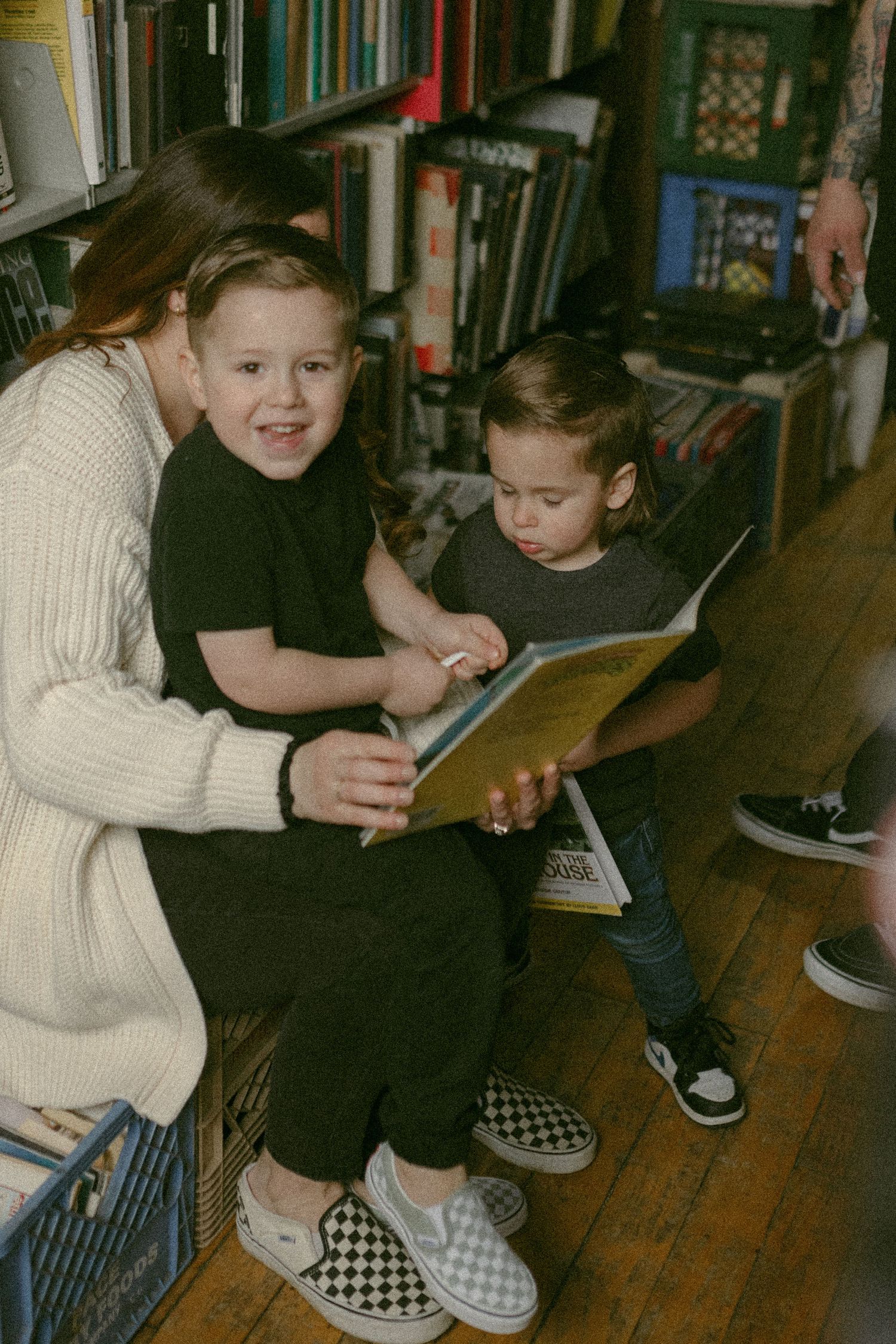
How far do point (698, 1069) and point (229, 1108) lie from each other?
63 centimetres

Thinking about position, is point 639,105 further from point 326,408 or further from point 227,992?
point 227,992

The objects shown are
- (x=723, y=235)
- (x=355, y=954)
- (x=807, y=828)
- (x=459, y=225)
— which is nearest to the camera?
(x=355, y=954)

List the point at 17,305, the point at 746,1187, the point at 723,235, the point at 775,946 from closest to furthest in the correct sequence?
the point at 746,1187
the point at 17,305
the point at 775,946
the point at 723,235

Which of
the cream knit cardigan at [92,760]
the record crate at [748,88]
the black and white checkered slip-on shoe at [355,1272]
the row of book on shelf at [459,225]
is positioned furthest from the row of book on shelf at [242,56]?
the black and white checkered slip-on shoe at [355,1272]

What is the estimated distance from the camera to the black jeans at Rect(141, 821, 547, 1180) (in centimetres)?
141

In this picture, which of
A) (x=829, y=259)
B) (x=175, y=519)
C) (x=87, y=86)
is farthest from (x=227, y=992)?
(x=829, y=259)

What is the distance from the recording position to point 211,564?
1.34 m

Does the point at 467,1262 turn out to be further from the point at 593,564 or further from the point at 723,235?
the point at 723,235

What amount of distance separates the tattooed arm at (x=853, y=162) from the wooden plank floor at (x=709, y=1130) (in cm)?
88

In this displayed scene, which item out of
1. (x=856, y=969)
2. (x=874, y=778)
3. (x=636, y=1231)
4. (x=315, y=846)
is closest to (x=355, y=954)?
→ (x=315, y=846)

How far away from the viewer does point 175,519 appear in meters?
1.35

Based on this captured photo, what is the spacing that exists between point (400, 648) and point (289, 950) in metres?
0.41

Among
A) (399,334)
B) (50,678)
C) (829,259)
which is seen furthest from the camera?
(399,334)

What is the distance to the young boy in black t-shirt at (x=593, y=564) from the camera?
1.55m
